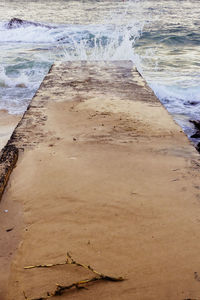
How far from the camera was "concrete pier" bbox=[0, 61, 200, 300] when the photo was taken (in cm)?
117

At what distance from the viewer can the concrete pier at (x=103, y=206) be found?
117 centimetres

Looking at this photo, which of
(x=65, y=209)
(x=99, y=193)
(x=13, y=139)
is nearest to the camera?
(x=65, y=209)

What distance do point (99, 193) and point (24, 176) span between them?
0.53m

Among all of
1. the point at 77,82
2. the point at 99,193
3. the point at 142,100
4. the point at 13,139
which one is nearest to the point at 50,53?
the point at 77,82

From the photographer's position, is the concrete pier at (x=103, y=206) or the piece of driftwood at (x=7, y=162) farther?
the piece of driftwood at (x=7, y=162)

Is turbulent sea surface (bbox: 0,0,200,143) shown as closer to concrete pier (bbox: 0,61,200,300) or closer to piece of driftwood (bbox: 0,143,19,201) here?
concrete pier (bbox: 0,61,200,300)

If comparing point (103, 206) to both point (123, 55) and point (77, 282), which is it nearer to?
point (77, 282)

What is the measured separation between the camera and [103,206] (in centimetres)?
154

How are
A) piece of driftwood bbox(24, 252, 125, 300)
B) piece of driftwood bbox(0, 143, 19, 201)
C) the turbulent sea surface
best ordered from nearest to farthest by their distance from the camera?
piece of driftwood bbox(24, 252, 125, 300)
piece of driftwood bbox(0, 143, 19, 201)
the turbulent sea surface

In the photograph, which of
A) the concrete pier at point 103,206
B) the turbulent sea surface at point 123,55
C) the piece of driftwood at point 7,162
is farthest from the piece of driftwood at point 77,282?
the turbulent sea surface at point 123,55

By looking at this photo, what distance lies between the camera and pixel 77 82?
3.92 metres

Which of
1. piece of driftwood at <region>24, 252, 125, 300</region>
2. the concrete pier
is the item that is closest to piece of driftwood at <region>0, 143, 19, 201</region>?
the concrete pier

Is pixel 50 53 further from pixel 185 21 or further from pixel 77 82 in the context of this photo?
pixel 185 21

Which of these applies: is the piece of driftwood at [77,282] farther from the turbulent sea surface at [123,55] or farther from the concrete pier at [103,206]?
the turbulent sea surface at [123,55]
